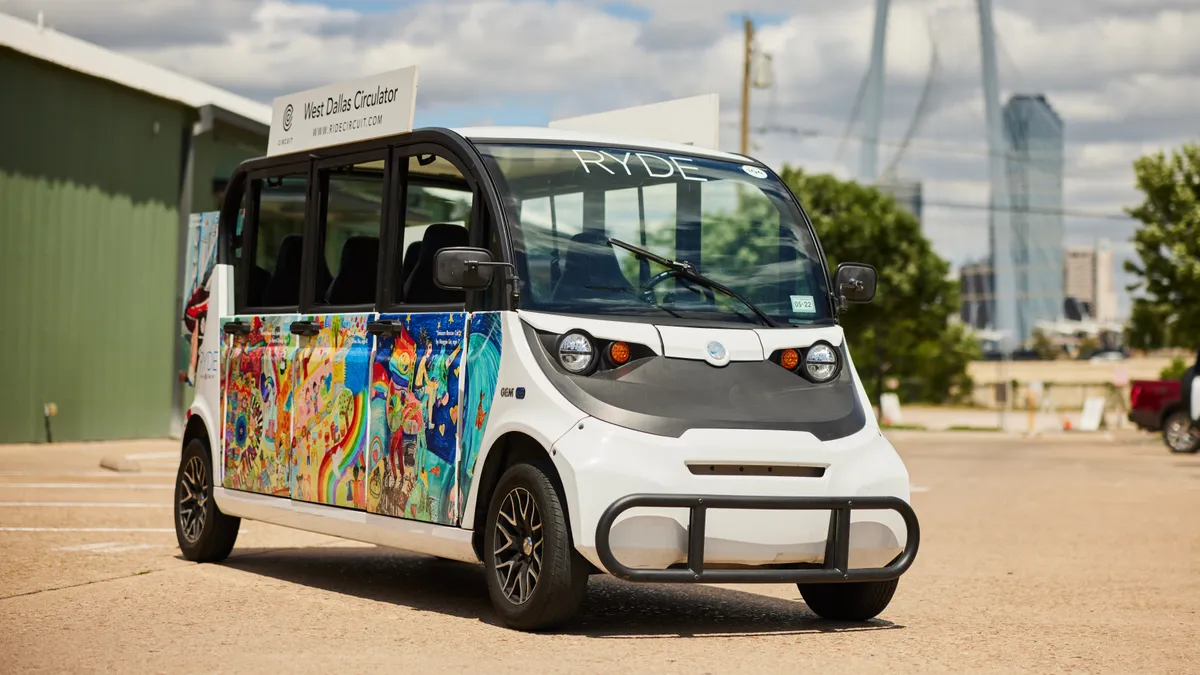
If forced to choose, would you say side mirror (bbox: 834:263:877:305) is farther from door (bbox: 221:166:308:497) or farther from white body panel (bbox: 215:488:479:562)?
door (bbox: 221:166:308:497)

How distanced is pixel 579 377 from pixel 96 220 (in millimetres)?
17643

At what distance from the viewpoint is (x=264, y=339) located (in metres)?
10.3

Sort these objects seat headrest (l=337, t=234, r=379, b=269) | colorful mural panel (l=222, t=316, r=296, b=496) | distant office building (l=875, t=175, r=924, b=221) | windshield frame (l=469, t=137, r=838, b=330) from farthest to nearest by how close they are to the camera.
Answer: distant office building (l=875, t=175, r=924, b=221) → colorful mural panel (l=222, t=316, r=296, b=496) → seat headrest (l=337, t=234, r=379, b=269) → windshield frame (l=469, t=137, r=838, b=330)

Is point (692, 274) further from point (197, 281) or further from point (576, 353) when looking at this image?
point (197, 281)

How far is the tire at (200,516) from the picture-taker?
34.9 feet

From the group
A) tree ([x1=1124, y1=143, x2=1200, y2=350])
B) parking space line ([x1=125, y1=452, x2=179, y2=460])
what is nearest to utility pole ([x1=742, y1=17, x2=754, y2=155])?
tree ([x1=1124, y1=143, x2=1200, y2=350])

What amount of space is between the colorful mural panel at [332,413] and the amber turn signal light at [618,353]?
1.83m

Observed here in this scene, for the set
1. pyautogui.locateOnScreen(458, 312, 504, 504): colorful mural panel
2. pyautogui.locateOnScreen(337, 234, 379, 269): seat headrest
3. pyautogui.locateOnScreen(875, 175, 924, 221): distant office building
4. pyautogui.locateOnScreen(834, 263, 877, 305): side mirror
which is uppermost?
pyautogui.locateOnScreen(875, 175, 924, 221): distant office building

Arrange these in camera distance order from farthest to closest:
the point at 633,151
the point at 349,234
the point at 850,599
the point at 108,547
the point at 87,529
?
the point at 87,529 → the point at 108,547 → the point at 349,234 → the point at 633,151 → the point at 850,599

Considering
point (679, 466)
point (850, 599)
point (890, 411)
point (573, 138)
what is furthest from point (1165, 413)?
point (679, 466)

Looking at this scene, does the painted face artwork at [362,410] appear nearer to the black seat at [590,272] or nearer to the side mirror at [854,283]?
the black seat at [590,272]

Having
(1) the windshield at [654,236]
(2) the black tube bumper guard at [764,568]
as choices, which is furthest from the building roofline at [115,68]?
(2) the black tube bumper guard at [764,568]

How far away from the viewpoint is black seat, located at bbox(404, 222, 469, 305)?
341 inches

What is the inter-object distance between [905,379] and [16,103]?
5764 cm
